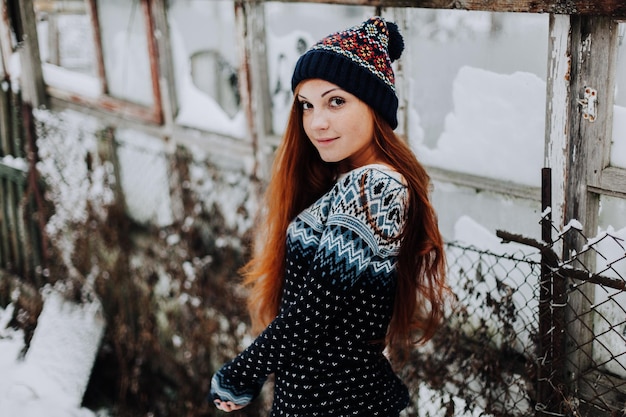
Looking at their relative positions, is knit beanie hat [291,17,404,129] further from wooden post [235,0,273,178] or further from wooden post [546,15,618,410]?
wooden post [235,0,273,178]

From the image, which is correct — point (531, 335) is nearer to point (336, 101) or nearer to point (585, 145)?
point (585, 145)

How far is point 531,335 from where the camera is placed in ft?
9.93

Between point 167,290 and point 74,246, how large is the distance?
87 cm

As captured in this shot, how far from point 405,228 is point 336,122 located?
40cm

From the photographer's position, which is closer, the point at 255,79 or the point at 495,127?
the point at 495,127

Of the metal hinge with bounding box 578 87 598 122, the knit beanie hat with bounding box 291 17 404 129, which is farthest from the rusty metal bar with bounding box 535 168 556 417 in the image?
the knit beanie hat with bounding box 291 17 404 129

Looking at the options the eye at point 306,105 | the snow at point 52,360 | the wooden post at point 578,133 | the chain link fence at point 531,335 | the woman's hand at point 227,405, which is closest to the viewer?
the eye at point 306,105

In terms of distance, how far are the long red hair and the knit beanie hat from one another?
0.07m

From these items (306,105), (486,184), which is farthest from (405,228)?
(486,184)

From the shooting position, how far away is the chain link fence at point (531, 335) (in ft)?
9.10

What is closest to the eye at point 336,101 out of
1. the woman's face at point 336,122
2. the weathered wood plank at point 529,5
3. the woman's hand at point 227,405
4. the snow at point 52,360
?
the woman's face at point 336,122

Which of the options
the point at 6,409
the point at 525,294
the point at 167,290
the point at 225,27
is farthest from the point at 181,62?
the point at 525,294

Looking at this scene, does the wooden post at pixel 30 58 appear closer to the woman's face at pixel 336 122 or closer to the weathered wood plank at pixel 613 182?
the woman's face at pixel 336 122

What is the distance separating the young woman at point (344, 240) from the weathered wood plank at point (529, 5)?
63 cm
